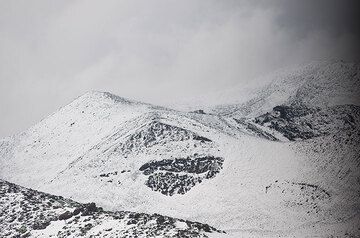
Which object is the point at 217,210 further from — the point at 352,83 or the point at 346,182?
the point at 352,83

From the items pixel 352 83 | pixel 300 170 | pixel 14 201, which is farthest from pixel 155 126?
pixel 352 83

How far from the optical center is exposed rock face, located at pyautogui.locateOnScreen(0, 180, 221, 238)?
111ft

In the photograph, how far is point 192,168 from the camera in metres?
79.2

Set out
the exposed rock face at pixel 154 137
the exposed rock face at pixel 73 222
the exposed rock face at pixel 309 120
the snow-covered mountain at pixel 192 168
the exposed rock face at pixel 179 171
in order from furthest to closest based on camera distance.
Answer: the exposed rock face at pixel 309 120, the exposed rock face at pixel 154 137, the exposed rock face at pixel 179 171, the snow-covered mountain at pixel 192 168, the exposed rock face at pixel 73 222

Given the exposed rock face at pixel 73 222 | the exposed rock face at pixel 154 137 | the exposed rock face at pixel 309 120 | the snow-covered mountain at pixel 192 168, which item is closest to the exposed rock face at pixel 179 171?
the snow-covered mountain at pixel 192 168

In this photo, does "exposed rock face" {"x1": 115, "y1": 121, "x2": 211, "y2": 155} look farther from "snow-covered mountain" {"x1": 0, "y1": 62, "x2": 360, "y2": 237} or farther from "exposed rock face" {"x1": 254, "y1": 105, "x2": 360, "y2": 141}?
"exposed rock face" {"x1": 254, "y1": 105, "x2": 360, "y2": 141}

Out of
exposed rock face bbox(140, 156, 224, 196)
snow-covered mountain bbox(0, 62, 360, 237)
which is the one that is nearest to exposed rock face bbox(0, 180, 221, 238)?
snow-covered mountain bbox(0, 62, 360, 237)

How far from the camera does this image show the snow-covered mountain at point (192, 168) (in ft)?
202

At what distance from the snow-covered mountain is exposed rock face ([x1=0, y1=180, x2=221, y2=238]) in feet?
21.7

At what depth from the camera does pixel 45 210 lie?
40562 mm

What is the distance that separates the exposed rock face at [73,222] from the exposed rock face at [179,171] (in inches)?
1257

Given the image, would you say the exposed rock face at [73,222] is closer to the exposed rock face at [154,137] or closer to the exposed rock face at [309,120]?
the exposed rock face at [154,137]

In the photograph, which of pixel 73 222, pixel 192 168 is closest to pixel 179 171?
pixel 192 168

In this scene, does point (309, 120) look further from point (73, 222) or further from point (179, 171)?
point (73, 222)
